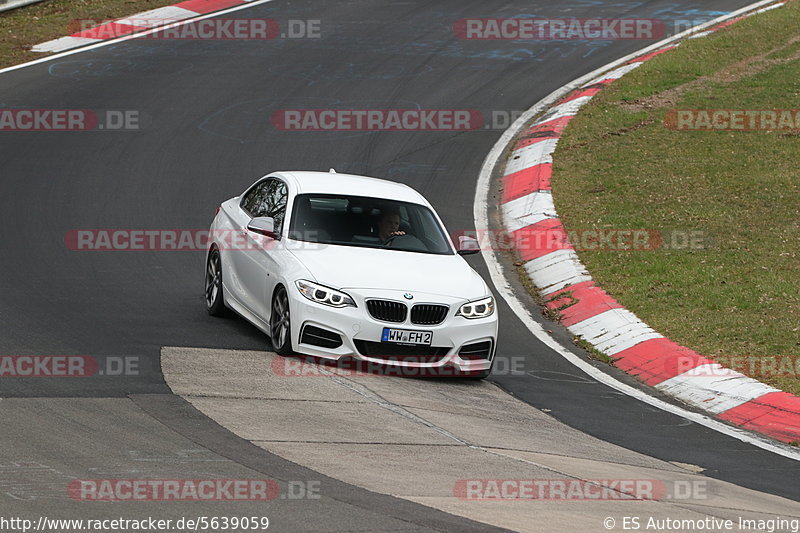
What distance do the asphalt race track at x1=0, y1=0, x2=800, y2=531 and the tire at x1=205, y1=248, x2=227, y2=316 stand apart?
146mm

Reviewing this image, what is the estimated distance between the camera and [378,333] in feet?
33.5

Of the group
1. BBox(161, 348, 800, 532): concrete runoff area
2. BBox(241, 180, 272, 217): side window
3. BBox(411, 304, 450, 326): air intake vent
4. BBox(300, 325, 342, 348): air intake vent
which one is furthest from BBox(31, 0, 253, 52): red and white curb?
BBox(411, 304, 450, 326): air intake vent

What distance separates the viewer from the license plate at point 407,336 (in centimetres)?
1022

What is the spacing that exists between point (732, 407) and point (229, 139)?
10886 millimetres

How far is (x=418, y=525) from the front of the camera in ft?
21.9

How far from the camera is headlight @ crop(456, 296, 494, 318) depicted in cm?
1055

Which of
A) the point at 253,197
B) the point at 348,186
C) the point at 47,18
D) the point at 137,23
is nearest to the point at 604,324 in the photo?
the point at 348,186

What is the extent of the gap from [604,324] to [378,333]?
145 inches

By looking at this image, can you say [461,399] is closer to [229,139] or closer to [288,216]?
[288,216]

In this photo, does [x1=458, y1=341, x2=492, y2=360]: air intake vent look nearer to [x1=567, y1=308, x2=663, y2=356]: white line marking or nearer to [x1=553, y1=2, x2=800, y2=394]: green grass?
[x1=567, y1=308, x2=663, y2=356]: white line marking

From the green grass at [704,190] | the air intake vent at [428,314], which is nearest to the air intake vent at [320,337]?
the air intake vent at [428,314]

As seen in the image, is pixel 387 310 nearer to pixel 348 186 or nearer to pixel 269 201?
pixel 348 186

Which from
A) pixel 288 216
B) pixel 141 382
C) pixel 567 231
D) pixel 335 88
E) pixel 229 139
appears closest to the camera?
pixel 141 382

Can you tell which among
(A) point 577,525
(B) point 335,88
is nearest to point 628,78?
(B) point 335,88
